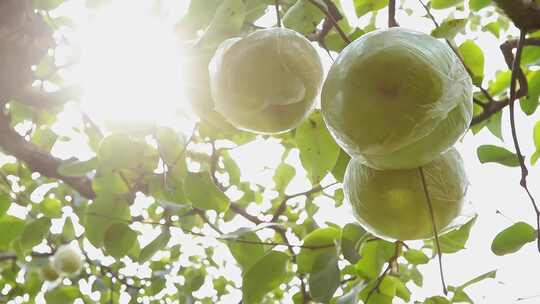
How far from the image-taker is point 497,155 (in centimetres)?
94

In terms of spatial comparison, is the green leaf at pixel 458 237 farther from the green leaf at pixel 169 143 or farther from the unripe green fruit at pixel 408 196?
the green leaf at pixel 169 143

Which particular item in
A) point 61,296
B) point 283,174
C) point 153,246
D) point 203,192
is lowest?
point 61,296

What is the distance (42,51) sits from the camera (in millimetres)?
1648

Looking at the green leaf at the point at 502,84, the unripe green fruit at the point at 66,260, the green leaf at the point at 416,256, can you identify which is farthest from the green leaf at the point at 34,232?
the green leaf at the point at 502,84

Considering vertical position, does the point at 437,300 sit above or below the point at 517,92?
below

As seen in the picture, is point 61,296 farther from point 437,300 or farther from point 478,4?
point 478,4

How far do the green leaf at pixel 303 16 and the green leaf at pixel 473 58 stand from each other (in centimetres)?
30

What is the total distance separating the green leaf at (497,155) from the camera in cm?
93

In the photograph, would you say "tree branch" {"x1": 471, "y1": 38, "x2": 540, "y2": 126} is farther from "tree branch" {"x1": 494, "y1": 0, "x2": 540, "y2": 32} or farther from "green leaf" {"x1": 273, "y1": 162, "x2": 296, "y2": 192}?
"green leaf" {"x1": 273, "y1": 162, "x2": 296, "y2": 192}

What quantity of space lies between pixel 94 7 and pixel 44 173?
80 cm

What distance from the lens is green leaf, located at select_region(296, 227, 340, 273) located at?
1.03 metres

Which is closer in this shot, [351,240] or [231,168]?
[351,240]

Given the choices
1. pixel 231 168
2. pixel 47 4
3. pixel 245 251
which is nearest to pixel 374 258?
pixel 245 251

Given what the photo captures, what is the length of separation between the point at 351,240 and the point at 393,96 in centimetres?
49
